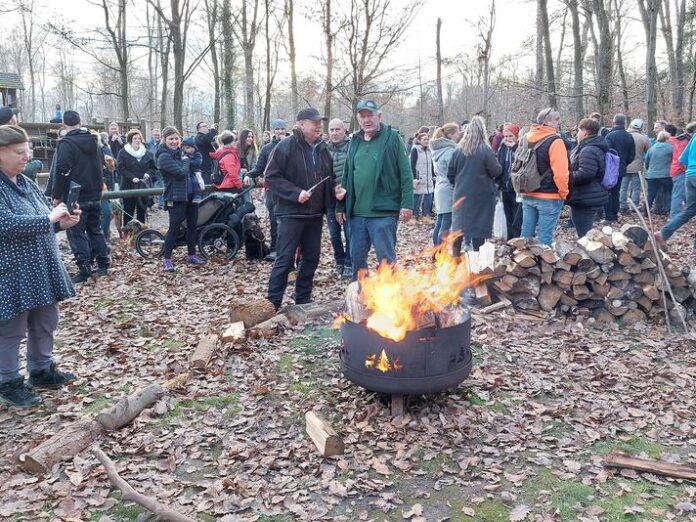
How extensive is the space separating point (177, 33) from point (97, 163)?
35.9ft

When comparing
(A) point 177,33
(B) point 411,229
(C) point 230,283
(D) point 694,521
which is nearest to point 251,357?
(C) point 230,283

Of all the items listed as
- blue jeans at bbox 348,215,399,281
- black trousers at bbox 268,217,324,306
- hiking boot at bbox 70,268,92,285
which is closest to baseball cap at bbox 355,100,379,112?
blue jeans at bbox 348,215,399,281

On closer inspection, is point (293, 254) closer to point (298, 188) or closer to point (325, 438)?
point (298, 188)

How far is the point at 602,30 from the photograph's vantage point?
1708 cm

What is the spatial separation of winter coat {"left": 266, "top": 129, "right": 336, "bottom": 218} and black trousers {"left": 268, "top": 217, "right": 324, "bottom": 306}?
13 centimetres

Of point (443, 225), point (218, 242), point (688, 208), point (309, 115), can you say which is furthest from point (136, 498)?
point (688, 208)

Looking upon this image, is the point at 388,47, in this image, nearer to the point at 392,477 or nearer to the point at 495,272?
the point at 495,272

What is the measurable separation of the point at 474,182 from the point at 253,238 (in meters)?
3.76

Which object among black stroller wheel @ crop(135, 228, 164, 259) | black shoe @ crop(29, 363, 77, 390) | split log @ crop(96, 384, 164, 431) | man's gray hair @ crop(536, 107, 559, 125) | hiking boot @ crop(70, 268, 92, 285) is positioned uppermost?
man's gray hair @ crop(536, 107, 559, 125)

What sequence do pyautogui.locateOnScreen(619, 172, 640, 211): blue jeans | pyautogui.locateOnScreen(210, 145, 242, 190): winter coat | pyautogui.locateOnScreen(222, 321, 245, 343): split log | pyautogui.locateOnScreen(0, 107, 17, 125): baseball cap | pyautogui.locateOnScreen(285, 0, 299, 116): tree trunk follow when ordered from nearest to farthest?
pyautogui.locateOnScreen(222, 321, 245, 343): split log, pyautogui.locateOnScreen(0, 107, 17, 125): baseball cap, pyautogui.locateOnScreen(210, 145, 242, 190): winter coat, pyautogui.locateOnScreen(619, 172, 640, 211): blue jeans, pyautogui.locateOnScreen(285, 0, 299, 116): tree trunk

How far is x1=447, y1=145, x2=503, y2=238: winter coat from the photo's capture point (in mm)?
7477

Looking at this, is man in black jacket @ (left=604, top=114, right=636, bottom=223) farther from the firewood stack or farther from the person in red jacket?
the person in red jacket

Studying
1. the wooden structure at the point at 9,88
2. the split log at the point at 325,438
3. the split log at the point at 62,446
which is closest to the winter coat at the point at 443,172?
the split log at the point at 325,438

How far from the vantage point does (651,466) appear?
151 inches
